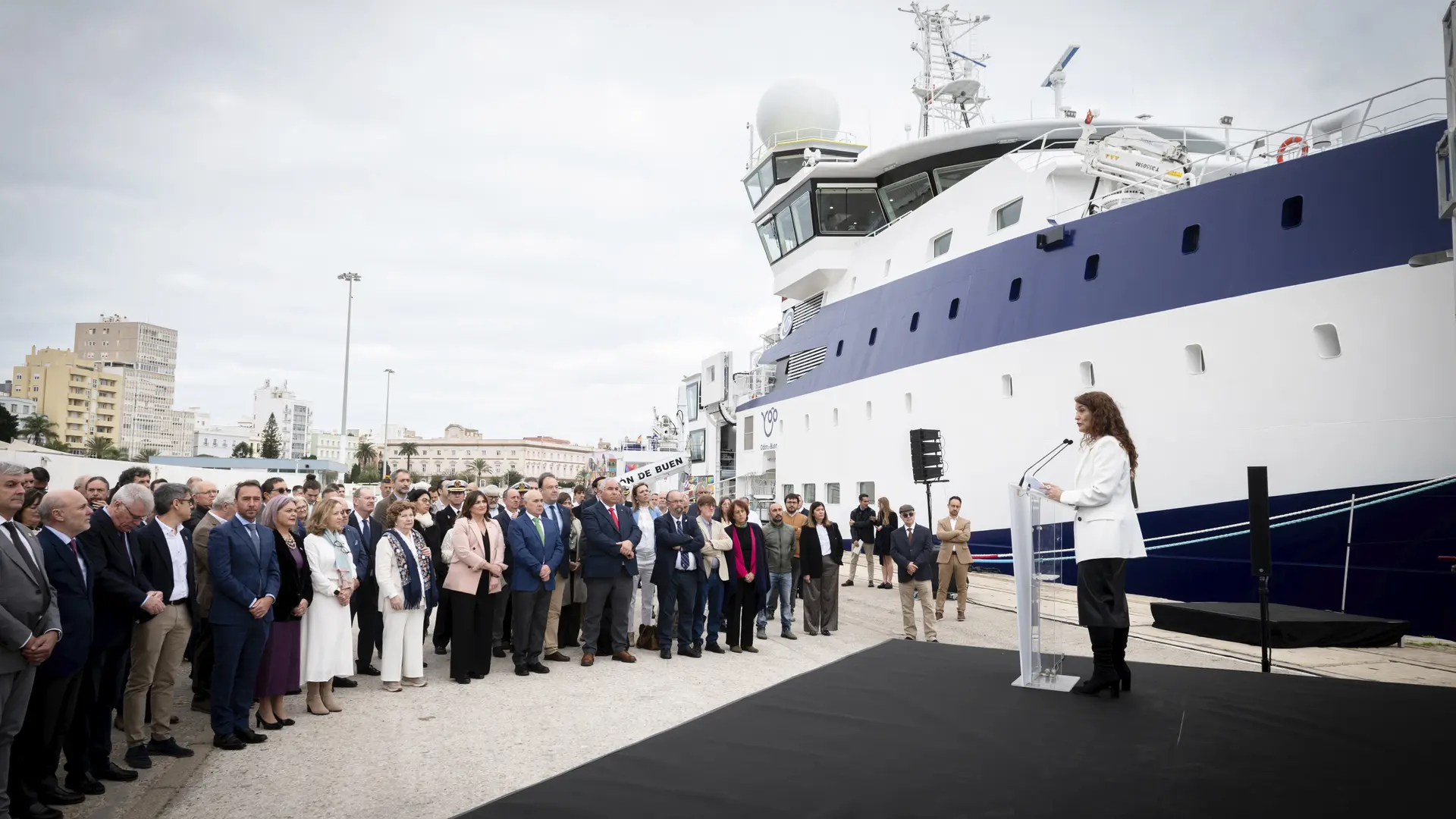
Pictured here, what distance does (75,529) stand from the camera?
13.3 feet

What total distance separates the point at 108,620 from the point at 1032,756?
4.75 metres

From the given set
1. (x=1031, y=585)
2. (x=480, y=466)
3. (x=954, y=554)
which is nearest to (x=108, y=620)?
(x=1031, y=585)

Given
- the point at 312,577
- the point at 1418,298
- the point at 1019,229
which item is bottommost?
the point at 312,577

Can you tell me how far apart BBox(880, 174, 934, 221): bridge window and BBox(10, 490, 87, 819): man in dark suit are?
684 inches

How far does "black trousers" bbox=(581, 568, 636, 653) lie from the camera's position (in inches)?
315

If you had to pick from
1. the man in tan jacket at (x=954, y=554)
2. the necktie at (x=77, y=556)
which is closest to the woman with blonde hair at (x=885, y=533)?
the man in tan jacket at (x=954, y=554)

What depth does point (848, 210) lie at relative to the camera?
2028cm

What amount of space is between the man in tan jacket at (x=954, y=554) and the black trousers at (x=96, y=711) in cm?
875

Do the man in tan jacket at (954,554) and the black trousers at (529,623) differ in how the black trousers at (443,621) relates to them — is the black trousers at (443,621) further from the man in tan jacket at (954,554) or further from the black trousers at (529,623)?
the man in tan jacket at (954,554)

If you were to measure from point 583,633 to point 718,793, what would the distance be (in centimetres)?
550

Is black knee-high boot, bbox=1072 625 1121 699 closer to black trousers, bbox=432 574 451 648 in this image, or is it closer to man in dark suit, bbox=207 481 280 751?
man in dark suit, bbox=207 481 280 751

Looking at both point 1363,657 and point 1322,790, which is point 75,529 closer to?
point 1322,790

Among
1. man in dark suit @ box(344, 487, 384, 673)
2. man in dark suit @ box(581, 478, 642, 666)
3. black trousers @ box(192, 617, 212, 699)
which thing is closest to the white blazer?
man in dark suit @ box(581, 478, 642, 666)

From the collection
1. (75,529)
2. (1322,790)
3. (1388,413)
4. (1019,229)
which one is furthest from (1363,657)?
(75,529)
